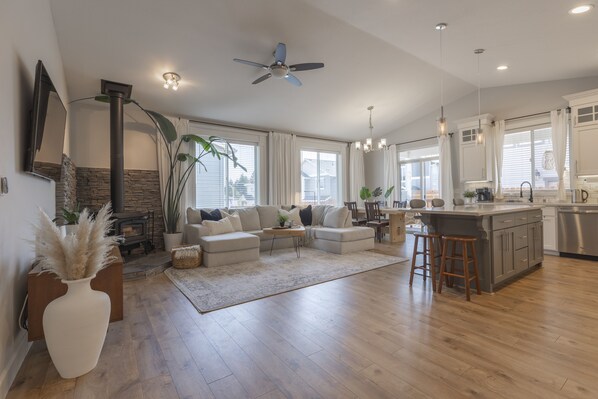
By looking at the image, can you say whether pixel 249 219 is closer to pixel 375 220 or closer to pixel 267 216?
pixel 267 216

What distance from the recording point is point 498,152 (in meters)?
6.29

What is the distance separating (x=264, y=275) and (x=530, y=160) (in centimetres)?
604

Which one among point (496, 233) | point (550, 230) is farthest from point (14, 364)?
point (550, 230)

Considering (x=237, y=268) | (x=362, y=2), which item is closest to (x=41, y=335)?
(x=237, y=268)

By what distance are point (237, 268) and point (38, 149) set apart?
9.38 feet

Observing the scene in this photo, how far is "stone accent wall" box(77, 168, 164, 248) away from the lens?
198 inches

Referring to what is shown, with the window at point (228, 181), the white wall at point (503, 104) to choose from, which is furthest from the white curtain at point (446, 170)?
the window at point (228, 181)

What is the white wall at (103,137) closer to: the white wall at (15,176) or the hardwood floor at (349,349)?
the white wall at (15,176)

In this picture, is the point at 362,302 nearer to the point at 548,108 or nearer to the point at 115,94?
the point at 115,94

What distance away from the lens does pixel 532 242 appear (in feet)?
13.1

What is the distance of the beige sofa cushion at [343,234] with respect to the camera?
5402mm

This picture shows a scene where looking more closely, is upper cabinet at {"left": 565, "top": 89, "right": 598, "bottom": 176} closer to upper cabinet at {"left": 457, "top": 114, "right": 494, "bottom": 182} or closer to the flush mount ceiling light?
upper cabinet at {"left": 457, "top": 114, "right": 494, "bottom": 182}

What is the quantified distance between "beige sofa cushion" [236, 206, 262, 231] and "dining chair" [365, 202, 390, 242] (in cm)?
272

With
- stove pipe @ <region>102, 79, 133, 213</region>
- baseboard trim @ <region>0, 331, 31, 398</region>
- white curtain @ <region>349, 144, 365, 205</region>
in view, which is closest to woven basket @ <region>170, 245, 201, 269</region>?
stove pipe @ <region>102, 79, 133, 213</region>
